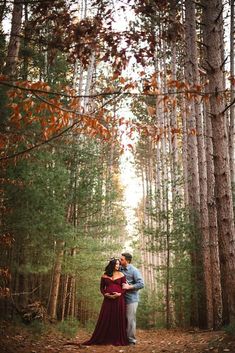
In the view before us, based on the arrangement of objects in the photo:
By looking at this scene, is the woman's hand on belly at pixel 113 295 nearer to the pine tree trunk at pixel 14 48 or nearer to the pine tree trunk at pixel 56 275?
the pine tree trunk at pixel 56 275

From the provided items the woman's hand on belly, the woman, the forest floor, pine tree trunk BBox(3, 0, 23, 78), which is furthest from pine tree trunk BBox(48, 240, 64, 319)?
pine tree trunk BBox(3, 0, 23, 78)

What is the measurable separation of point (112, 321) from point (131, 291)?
2.48 feet

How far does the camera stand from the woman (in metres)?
6.75

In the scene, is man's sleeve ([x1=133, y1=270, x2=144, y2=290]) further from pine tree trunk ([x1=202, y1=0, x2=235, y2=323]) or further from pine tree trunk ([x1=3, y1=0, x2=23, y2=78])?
pine tree trunk ([x1=3, y1=0, x2=23, y2=78])

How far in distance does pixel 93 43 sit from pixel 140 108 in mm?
17400

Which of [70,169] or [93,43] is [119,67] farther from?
[70,169]

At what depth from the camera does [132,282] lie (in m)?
7.56

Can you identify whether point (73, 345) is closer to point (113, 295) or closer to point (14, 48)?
point (113, 295)

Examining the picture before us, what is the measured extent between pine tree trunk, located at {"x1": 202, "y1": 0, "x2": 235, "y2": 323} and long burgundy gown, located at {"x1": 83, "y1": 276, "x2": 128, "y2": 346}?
2.09 meters

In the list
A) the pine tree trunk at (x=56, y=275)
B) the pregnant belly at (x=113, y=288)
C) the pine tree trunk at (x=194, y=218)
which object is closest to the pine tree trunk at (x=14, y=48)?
the pine tree trunk at (x=194, y=218)

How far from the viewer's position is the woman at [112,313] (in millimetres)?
6754

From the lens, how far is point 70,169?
1027 centimetres

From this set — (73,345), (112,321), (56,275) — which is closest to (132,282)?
(112,321)

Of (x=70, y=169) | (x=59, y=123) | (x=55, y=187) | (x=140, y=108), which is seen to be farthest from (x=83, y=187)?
(x=140, y=108)
